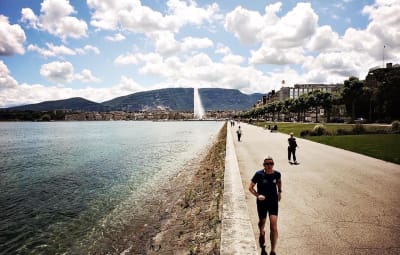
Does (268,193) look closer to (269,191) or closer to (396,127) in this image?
(269,191)

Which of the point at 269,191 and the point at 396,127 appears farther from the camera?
the point at 396,127

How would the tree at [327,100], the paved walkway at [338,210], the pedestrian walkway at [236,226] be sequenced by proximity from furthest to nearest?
the tree at [327,100], the paved walkway at [338,210], the pedestrian walkway at [236,226]

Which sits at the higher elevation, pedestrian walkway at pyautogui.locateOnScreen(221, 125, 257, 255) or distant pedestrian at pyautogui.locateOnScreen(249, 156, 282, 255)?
distant pedestrian at pyautogui.locateOnScreen(249, 156, 282, 255)

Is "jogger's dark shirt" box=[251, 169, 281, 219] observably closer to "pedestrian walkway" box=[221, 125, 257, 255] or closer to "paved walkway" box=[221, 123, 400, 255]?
"pedestrian walkway" box=[221, 125, 257, 255]

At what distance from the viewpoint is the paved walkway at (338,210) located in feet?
21.9

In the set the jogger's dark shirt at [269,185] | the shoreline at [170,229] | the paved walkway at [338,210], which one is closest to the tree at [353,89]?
the paved walkway at [338,210]

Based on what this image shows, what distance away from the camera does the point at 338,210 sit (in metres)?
9.09

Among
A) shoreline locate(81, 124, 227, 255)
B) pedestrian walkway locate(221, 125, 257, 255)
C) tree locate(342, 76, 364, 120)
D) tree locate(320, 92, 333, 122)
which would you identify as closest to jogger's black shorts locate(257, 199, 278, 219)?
pedestrian walkway locate(221, 125, 257, 255)

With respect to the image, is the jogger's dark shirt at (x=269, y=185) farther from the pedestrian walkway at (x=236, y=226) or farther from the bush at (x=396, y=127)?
the bush at (x=396, y=127)

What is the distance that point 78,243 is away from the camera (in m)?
10.3

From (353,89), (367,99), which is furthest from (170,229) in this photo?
(367,99)

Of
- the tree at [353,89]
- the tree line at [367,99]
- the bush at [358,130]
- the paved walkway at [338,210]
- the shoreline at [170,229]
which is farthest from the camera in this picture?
the tree at [353,89]

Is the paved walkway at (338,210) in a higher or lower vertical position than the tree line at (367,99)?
lower

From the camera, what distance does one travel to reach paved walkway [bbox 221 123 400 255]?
6.68 m
